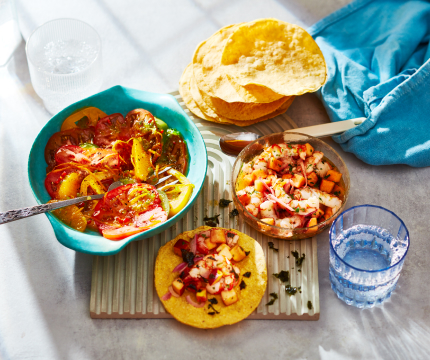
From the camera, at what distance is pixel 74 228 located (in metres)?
2.23

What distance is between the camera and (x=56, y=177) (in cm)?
235

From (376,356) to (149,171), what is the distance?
1.28 metres

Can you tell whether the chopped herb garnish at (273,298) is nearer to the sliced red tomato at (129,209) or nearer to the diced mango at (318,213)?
the diced mango at (318,213)

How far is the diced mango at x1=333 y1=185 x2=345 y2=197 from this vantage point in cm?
245

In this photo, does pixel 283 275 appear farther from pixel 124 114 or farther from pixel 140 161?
pixel 124 114

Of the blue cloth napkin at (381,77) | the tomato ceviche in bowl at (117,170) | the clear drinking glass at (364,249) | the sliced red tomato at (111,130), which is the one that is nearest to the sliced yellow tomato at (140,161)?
the tomato ceviche in bowl at (117,170)

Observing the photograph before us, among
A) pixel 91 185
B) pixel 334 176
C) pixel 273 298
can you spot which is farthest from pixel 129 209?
pixel 334 176

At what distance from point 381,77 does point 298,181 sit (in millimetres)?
847

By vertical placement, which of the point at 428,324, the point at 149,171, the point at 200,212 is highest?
the point at 149,171

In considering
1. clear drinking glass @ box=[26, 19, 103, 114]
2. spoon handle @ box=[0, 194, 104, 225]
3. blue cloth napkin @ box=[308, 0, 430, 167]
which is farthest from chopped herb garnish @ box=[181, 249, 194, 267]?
clear drinking glass @ box=[26, 19, 103, 114]

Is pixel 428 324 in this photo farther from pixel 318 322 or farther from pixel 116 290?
pixel 116 290

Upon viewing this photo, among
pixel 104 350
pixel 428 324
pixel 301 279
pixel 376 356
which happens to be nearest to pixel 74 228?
pixel 104 350

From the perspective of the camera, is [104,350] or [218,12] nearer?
[104,350]

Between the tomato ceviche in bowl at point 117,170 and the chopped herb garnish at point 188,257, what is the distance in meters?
0.19
